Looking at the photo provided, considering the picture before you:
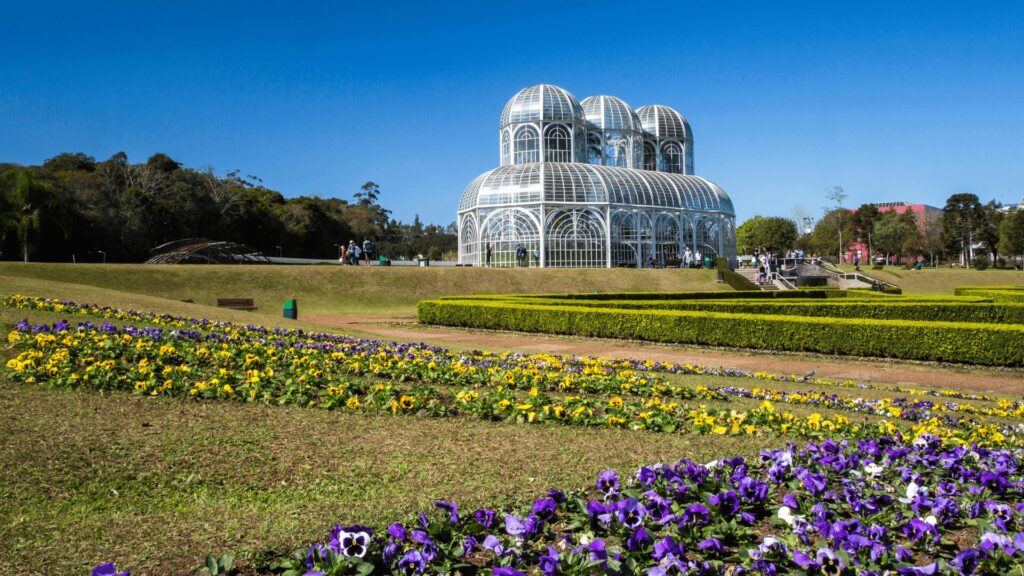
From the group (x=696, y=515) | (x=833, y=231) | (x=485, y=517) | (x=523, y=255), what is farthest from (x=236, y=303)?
(x=833, y=231)

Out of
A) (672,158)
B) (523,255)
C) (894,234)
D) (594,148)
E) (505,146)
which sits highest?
(594,148)

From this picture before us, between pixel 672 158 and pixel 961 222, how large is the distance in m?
40.2

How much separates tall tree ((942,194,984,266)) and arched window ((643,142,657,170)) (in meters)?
41.2

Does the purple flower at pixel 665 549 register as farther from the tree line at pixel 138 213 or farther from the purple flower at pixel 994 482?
the tree line at pixel 138 213

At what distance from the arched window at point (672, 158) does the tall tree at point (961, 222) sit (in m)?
38.9

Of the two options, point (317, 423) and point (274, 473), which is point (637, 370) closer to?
point (317, 423)

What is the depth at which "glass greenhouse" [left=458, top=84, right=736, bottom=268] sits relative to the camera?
49719 mm

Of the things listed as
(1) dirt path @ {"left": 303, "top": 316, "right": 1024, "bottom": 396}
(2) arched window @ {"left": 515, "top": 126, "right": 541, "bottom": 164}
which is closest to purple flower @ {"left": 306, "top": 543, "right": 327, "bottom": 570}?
(1) dirt path @ {"left": 303, "top": 316, "right": 1024, "bottom": 396}

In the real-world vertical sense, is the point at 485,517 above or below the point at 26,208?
below

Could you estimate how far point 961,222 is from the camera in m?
83.5

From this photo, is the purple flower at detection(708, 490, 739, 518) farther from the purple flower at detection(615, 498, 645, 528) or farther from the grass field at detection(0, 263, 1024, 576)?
the grass field at detection(0, 263, 1024, 576)

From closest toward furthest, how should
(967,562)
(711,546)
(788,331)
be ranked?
(967,562)
(711,546)
(788,331)

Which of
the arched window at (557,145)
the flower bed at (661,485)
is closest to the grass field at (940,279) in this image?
the arched window at (557,145)

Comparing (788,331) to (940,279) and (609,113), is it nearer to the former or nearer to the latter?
(940,279)
